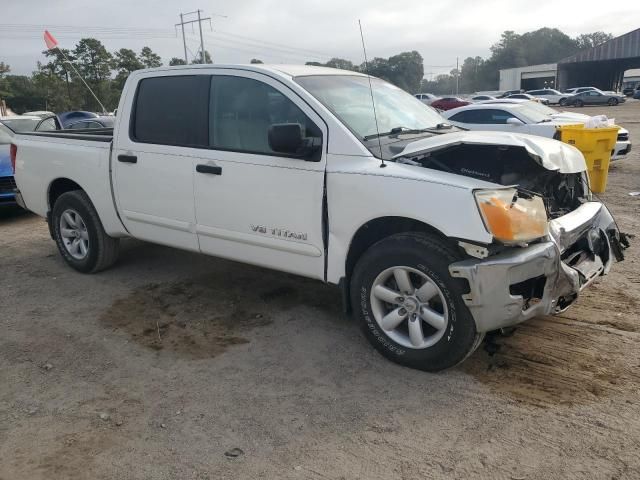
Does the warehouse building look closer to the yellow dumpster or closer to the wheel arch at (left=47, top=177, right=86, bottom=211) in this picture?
the yellow dumpster

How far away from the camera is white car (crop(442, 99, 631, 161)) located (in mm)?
11172

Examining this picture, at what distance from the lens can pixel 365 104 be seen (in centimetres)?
412

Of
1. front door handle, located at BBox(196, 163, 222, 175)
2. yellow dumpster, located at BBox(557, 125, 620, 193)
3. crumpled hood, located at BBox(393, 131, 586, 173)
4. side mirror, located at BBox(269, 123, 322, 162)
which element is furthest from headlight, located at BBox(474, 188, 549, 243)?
yellow dumpster, located at BBox(557, 125, 620, 193)

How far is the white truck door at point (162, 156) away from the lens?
434cm

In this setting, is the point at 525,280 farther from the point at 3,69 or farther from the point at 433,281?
the point at 3,69

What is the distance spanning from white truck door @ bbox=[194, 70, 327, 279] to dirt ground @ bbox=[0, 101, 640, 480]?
657 mm

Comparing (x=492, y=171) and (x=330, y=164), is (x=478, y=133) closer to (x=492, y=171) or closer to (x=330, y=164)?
(x=492, y=171)

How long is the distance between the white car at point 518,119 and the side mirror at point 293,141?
810cm

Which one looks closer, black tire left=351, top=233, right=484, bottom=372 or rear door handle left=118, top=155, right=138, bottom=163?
black tire left=351, top=233, right=484, bottom=372

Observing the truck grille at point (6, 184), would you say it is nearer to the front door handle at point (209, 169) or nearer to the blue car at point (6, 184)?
the blue car at point (6, 184)

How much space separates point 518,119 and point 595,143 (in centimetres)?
424

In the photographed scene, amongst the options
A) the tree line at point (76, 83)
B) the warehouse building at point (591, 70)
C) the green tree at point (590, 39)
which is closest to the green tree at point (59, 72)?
the tree line at point (76, 83)

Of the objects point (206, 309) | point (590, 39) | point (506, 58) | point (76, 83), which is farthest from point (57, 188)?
point (590, 39)

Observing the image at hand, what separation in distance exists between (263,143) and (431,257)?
4.92 feet
